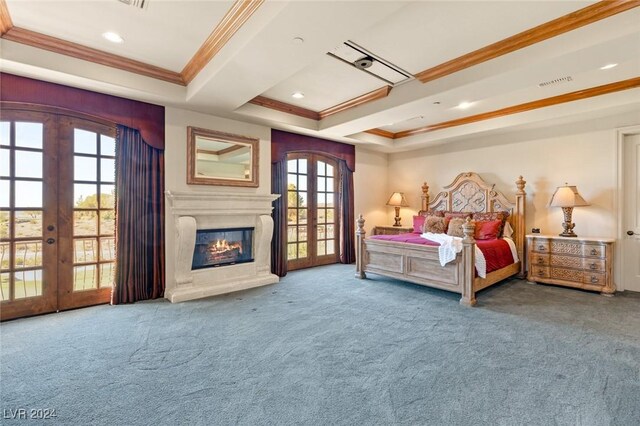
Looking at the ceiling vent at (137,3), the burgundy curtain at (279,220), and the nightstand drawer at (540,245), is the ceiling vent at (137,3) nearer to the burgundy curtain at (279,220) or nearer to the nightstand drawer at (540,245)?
the burgundy curtain at (279,220)

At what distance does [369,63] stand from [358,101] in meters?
1.13

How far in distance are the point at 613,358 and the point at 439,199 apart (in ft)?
13.2

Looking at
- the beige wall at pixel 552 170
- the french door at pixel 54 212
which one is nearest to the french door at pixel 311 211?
the beige wall at pixel 552 170

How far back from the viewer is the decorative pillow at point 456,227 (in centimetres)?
490

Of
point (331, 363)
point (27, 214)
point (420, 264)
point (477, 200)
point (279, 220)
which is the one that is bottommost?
point (331, 363)

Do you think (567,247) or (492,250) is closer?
(492,250)

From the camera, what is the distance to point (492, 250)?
165 inches

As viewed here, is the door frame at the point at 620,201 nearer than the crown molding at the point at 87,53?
No

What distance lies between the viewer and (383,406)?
1.83 m

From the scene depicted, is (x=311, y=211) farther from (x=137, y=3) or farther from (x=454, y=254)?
(x=137, y=3)

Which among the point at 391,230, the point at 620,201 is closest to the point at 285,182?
the point at 391,230

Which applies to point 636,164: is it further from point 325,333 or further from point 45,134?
point 45,134

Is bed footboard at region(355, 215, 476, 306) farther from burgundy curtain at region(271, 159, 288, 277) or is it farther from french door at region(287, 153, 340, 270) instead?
burgundy curtain at region(271, 159, 288, 277)

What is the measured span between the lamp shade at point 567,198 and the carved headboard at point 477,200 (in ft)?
1.93
